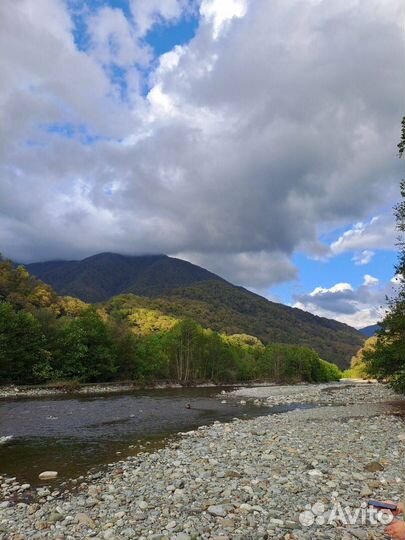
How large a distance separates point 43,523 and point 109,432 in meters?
15.1

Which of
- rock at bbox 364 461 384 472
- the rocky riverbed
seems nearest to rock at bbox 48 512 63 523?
the rocky riverbed

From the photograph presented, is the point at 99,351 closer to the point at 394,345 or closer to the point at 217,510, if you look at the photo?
the point at 394,345

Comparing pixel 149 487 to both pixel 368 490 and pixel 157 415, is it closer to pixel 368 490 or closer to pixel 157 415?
pixel 368 490

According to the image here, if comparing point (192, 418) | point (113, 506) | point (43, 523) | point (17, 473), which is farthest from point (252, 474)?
point (192, 418)

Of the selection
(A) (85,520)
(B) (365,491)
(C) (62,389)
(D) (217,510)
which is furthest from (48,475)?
(C) (62,389)

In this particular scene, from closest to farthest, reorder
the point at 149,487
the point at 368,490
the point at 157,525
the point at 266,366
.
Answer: the point at 157,525, the point at 368,490, the point at 149,487, the point at 266,366

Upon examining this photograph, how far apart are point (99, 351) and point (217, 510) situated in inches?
2850

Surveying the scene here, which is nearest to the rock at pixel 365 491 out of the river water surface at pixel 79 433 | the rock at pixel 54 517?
the rock at pixel 54 517

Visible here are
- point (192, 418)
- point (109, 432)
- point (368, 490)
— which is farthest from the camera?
point (192, 418)

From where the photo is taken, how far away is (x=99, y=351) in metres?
78.4

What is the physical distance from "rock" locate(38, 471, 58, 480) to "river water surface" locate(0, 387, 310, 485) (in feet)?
0.72

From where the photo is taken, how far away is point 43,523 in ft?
31.6

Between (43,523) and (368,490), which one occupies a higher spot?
(368,490)

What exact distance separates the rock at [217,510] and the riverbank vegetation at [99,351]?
186 ft
